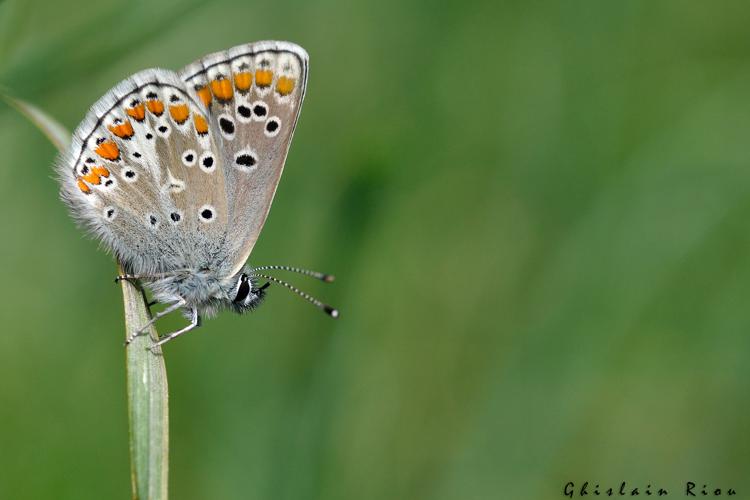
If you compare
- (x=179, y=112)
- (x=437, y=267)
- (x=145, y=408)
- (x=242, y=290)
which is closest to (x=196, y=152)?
(x=179, y=112)

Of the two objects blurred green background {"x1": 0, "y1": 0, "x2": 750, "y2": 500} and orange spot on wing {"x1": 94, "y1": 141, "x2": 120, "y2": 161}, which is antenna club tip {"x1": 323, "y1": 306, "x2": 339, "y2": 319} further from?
orange spot on wing {"x1": 94, "y1": 141, "x2": 120, "y2": 161}

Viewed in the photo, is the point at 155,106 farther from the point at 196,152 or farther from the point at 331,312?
the point at 331,312

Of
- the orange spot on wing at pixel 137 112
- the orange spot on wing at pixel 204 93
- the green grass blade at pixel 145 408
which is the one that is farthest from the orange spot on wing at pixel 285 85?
the green grass blade at pixel 145 408

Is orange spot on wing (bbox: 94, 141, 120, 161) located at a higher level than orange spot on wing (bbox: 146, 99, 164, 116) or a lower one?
lower

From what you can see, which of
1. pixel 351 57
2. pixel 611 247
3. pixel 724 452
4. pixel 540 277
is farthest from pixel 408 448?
pixel 351 57

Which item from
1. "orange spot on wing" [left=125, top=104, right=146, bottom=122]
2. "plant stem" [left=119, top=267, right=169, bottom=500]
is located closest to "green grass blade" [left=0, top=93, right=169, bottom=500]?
"plant stem" [left=119, top=267, right=169, bottom=500]

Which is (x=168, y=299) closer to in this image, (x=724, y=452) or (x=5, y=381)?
(x=5, y=381)
